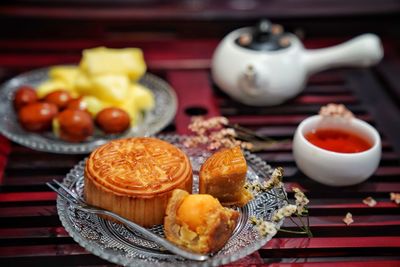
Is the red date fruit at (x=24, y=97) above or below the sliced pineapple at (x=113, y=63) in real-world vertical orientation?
below

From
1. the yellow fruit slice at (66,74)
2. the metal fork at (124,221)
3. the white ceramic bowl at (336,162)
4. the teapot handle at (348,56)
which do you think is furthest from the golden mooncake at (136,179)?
the teapot handle at (348,56)

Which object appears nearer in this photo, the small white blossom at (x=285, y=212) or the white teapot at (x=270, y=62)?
the small white blossom at (x=285, y=212)

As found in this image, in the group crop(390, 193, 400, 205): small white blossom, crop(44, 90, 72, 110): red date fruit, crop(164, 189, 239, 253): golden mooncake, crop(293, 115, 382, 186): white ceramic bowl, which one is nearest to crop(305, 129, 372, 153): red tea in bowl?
crop(293, 115, 382, 186): white ceramic bowl

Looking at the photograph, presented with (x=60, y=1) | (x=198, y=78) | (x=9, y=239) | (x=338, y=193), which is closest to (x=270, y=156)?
(x=338, y=193)

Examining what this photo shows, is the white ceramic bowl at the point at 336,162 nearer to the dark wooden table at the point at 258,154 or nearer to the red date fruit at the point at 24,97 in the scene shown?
the dark wooden table at the point at 258,154

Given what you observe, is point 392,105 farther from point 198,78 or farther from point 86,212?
point 86,212

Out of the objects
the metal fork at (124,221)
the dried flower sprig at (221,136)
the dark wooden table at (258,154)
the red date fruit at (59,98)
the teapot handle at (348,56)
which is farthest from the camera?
the teapot handle at (348,56)

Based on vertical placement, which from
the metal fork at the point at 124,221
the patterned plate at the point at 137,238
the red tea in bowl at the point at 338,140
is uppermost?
the red tea in bowl at the point at 338,140

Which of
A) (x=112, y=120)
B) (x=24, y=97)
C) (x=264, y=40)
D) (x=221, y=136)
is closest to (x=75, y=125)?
(x=112, y=120)
